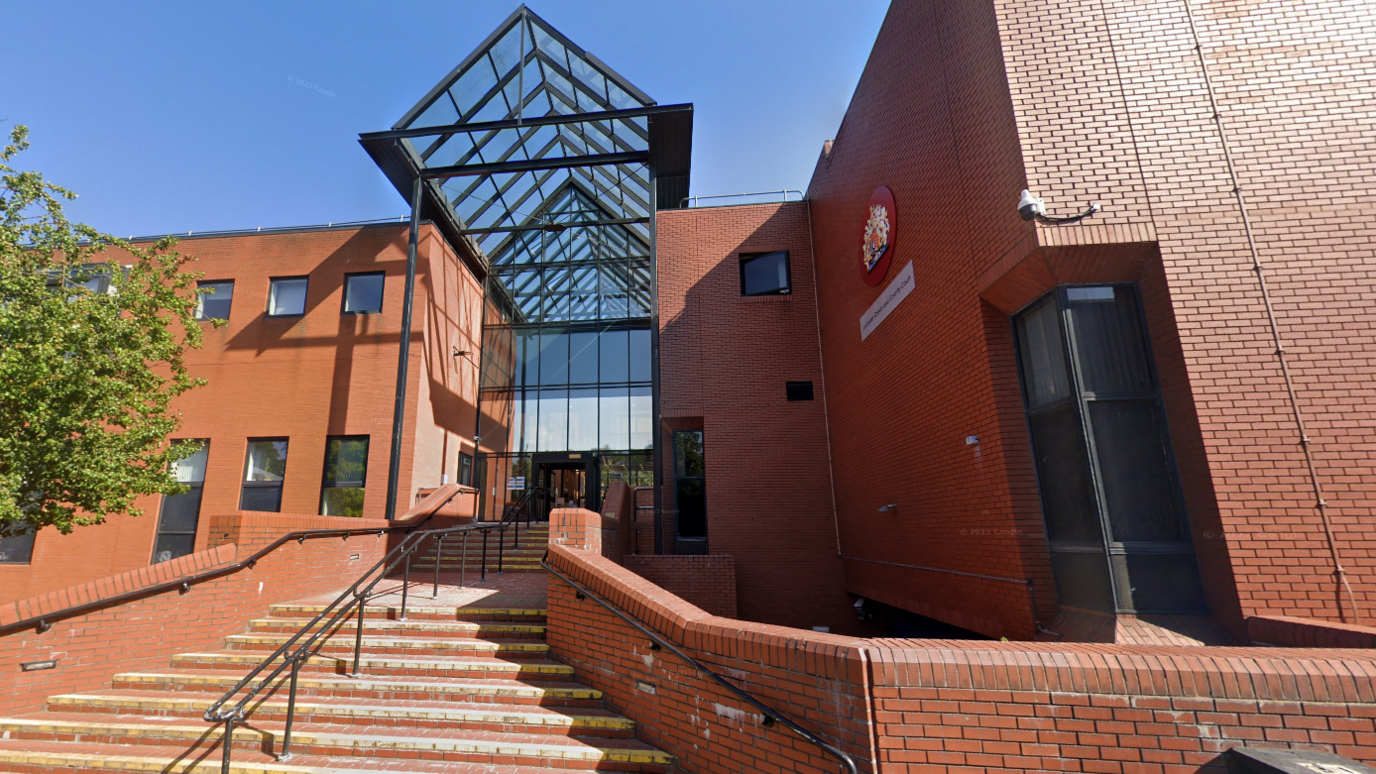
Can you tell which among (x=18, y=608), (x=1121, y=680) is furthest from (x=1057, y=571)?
(x=18, y=608)

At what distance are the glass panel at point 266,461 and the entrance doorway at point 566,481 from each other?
18.8 feet

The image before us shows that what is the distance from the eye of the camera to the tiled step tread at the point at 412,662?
5219 millimetres

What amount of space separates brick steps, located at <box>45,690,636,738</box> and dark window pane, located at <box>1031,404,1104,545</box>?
14.7 feet

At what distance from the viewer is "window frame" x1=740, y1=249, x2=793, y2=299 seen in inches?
536

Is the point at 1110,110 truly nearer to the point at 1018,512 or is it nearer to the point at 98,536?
the point at 1018,512

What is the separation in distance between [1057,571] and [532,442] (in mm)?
13188

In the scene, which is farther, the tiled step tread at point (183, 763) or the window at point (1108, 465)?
the window at point (1108, 465)

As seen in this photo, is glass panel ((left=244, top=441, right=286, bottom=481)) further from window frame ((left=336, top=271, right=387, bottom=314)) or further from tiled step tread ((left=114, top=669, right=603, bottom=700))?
tiled step tread ((left=114, top=669, right=603, bottom=700))

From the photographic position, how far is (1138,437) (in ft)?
17.7

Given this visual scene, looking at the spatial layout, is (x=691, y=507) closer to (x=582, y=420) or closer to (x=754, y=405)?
(x=754, y=405)

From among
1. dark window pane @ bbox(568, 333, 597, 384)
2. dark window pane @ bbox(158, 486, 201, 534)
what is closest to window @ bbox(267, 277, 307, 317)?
dark window pane @ bbox(158, 486, 201, 534)

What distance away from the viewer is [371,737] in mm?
4348

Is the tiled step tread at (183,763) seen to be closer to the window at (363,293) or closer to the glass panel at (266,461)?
the glass panel at (266,461)

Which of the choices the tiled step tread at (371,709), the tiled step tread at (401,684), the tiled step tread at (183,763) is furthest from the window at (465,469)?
the tiled step tread at (183,763)
